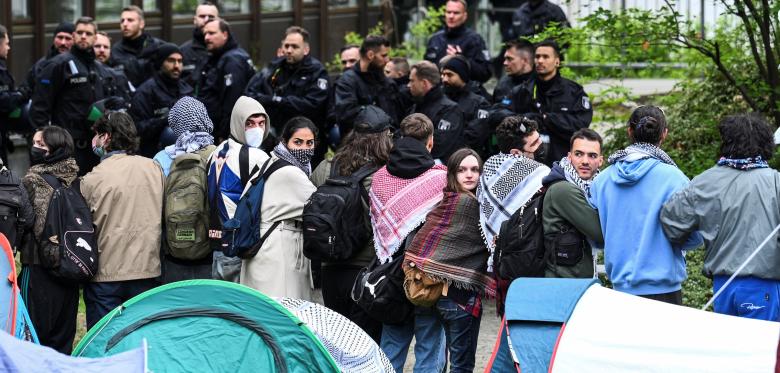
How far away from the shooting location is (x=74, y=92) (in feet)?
39.3

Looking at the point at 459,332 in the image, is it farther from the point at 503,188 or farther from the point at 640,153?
the point at 640,153

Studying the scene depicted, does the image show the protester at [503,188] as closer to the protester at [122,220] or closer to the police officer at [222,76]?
the protester at [122,220]

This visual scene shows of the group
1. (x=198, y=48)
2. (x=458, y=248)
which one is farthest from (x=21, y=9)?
(x=458, y=248)

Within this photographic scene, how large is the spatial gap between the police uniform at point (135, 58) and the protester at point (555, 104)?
13.6 feet

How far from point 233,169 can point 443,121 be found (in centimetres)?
258

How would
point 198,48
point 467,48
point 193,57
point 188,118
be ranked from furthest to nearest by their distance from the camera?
point 198,48 → point 193,57 → point 467,48 → point 188,118

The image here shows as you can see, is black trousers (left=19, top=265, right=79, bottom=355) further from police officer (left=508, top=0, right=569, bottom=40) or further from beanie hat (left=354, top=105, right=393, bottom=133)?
police officer (left=508, top=0, right=569, bottom=40)

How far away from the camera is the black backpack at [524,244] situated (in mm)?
7277

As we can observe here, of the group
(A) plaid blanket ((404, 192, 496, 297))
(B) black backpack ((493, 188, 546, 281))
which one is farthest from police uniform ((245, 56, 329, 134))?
(B) black backpack ((493, 188, 546, 281))

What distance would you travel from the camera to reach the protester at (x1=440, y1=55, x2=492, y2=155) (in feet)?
35.3

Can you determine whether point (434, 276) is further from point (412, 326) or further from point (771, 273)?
point (771, 273)

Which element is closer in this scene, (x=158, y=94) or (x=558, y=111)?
(x=558, y=111)

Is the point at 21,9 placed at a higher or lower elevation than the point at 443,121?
higher

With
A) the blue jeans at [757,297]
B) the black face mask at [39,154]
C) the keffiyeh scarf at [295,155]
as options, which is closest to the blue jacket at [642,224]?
the blue jeans at [757,297]
